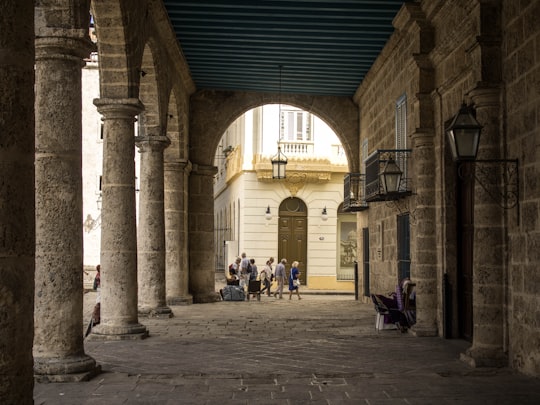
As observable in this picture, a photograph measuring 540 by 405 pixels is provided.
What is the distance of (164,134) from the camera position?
555 inches

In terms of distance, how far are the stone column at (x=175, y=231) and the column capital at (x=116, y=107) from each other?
716cm

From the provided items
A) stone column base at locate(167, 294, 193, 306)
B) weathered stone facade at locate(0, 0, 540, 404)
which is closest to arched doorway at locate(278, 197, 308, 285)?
stone column base at locate(167, 294, 193, 306)

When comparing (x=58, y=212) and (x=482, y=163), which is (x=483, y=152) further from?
(x=58, y=212)

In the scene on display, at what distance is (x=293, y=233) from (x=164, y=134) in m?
14.7

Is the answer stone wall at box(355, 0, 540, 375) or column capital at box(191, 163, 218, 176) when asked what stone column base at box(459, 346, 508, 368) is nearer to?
stone wall at box(355, 0, 540, 375)

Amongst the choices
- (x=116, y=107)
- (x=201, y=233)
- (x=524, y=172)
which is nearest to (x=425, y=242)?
(x=524, y=172)

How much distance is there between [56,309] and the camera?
7277 mm

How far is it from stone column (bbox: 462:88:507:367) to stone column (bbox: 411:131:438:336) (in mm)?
2875

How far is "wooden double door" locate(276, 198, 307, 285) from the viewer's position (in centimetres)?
2816

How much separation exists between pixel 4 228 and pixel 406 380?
15.7 feet

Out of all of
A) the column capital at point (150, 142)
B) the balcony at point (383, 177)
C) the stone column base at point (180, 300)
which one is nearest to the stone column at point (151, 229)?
the column capital at point (150, 142)

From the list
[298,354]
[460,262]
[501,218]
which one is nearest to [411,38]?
[460,262]

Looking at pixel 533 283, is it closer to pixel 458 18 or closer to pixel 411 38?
pixel 458 18

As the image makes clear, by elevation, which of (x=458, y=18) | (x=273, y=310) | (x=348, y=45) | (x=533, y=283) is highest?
(x=348, y=45)
